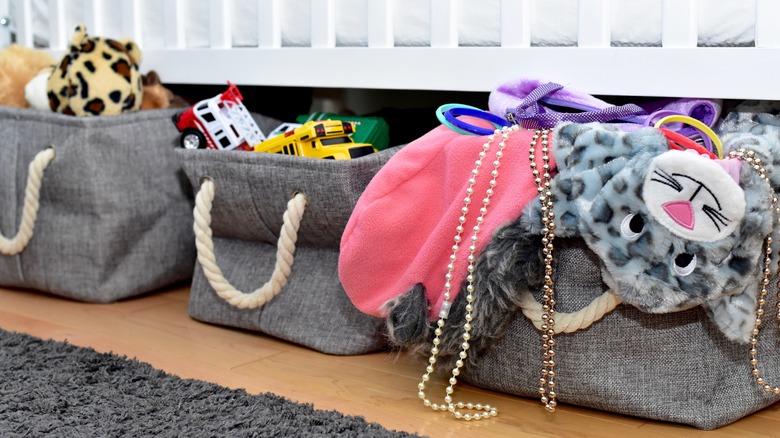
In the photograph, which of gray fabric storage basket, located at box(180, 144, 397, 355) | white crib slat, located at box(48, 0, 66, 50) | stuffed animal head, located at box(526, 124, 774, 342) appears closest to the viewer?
stuffed animal head, located at box(526, 124, 774, 342)

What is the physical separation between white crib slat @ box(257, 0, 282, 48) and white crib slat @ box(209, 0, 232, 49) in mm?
75

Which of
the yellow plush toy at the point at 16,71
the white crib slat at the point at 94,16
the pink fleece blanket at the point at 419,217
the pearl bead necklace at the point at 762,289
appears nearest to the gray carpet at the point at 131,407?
the pink fleece blanket at the point at 419,217

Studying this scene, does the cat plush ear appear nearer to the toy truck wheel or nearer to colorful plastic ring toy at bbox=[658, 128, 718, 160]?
colorful plastic ring toy at bbox=[658, 128, 718, 160]

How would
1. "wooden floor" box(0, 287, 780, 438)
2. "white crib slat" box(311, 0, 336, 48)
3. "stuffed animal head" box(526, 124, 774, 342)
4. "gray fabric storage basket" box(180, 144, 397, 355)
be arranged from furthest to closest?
1. "white crib slat" box(311, 0, 336, 48)
2. "gray fabric storage basket" box(180, 144, 397, 355)
3. "wooden floor" box(0, 287, 780, 438)
4. "stuffed animal head" box(526, 124, 774, 342)

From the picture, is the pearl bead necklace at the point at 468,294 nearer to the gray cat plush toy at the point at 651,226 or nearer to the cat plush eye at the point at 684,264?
the gray cat plush toy at the point at 651,226

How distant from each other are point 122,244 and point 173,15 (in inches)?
16.2

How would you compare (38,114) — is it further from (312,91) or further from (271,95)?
(312,91)

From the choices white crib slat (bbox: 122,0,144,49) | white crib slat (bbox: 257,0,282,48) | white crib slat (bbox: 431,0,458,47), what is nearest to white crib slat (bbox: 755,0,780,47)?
white crib slat (bbox: 431,0,458,47)

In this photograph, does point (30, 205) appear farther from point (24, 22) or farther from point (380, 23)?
point (380, 23)

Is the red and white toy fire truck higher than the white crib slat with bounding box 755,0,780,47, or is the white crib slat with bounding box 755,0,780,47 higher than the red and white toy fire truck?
the white crib slat with bounding box 755,0,780,47

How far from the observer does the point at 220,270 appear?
1284mm

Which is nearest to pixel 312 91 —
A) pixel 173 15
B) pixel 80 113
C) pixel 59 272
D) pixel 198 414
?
pixel 173 15

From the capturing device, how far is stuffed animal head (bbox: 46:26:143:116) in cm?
140

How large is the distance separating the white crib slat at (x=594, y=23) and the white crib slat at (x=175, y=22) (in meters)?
0.74
